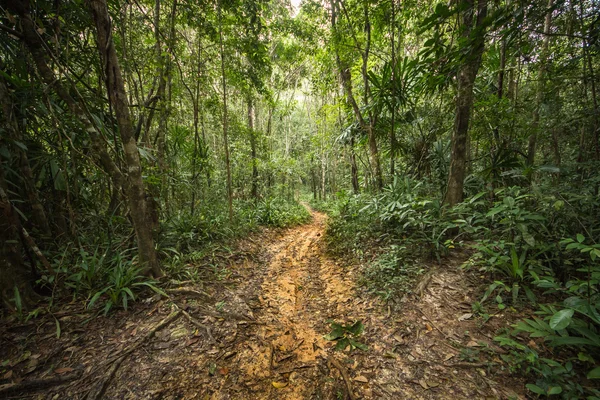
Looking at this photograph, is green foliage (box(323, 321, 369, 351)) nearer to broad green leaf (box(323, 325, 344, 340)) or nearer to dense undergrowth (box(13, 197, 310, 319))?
broad green leaf (box(323, 325, 344, 340))

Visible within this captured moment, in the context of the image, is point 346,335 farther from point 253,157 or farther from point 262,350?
point 253,157

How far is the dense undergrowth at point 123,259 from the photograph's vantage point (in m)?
2.94

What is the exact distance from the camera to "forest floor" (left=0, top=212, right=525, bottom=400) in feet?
6.67

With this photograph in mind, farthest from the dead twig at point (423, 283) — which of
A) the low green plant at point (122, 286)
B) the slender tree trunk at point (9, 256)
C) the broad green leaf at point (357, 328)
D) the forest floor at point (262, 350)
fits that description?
the slender tree trunk at point (9, 256)

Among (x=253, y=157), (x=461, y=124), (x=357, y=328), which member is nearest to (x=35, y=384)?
(x=357, y=328)

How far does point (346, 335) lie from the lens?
281 cm

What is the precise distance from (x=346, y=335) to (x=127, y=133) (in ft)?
12.5

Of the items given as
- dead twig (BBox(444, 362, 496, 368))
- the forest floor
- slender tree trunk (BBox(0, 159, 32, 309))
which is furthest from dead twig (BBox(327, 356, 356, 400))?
slender tree trunk (BBox(0, 159, 32, 309))

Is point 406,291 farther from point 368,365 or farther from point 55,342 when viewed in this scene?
point 55,342

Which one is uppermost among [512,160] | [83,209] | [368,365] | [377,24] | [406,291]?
[377,24]

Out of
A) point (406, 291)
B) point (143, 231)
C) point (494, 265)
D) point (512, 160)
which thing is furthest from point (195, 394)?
point (512, 160)

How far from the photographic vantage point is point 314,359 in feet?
8.22

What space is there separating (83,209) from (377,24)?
23.6 ft

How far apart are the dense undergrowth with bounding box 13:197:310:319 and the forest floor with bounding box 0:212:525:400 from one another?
21 centimetres
